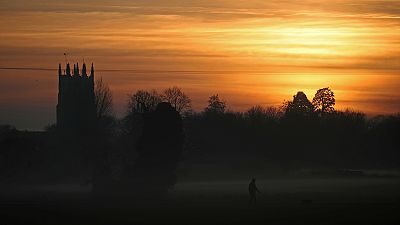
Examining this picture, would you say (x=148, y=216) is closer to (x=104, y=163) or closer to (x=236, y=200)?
(x=236, y=200)

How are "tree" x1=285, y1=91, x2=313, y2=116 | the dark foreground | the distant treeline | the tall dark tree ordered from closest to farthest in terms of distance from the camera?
the dark foreground → the tall dark tree → the distant treeline → "tree" x1=285, y1=91, x2=313, y2=116

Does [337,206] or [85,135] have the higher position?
[85,135]

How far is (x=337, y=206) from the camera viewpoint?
1951 inches

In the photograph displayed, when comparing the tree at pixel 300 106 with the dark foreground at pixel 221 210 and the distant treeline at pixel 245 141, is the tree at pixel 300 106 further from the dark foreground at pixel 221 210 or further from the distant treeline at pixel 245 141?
the dark foreground at pixel 221 210

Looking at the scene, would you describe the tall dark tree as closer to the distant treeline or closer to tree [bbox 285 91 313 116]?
the distant treeline

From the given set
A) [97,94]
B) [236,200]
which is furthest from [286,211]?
[97,94]

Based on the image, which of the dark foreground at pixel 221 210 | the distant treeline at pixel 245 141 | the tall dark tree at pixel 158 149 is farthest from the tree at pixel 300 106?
the dark foreground at pixel 221 210

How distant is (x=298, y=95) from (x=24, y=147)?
6946cm

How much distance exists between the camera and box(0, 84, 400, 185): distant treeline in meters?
103

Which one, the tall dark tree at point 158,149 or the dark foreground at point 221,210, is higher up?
the tall dark tree at point 158,149

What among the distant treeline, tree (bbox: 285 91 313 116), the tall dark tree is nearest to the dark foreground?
the tall dark tree

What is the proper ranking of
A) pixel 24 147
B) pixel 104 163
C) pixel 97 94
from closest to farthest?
pixel 104 163, pixel 24 147, pixel 97 94

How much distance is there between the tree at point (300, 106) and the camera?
484 ft

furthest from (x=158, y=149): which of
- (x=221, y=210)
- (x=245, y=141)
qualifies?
(x=245, y=141)
